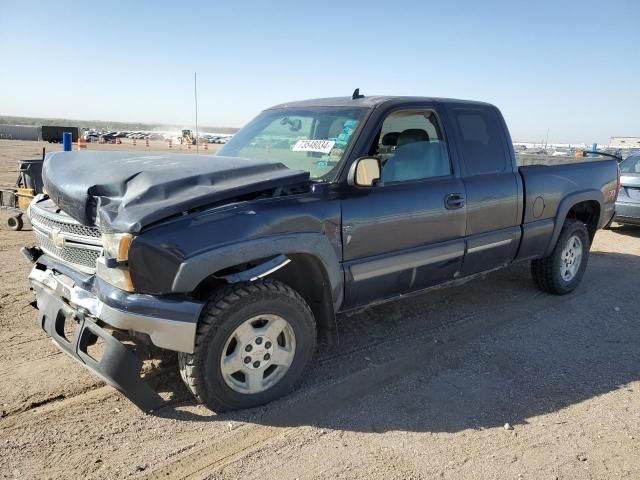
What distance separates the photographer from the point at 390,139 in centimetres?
394

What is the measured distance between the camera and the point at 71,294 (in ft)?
9.88

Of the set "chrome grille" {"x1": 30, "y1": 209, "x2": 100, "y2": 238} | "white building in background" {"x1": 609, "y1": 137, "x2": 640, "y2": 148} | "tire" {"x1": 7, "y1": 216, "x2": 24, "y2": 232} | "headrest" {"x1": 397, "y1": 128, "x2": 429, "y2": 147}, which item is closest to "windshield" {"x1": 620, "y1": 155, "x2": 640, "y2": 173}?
"headrest" {"x1": 397, "y1": 128, "x2": 429, "y2": 147}

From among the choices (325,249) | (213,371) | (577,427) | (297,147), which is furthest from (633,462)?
(297,147)

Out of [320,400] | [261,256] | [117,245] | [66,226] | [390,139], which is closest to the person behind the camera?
[117,245]

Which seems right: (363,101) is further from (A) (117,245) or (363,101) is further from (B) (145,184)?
(A) (117,245)

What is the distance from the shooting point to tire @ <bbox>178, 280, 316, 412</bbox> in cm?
290

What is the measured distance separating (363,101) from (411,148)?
21.0 inches

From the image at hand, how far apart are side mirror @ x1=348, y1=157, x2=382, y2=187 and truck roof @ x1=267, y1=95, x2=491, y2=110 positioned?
2.24ft

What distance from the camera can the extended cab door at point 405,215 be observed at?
11.6 ft

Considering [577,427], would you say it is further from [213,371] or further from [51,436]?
[51,436]

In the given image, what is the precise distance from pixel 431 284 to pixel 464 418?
4.14ft

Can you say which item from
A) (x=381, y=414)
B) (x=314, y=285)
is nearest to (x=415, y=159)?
(x=314, y=285)

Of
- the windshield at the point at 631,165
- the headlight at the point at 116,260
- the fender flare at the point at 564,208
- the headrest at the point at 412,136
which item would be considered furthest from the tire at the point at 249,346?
the windshield at the point at 631,165

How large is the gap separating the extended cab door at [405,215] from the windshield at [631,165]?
7.21m
